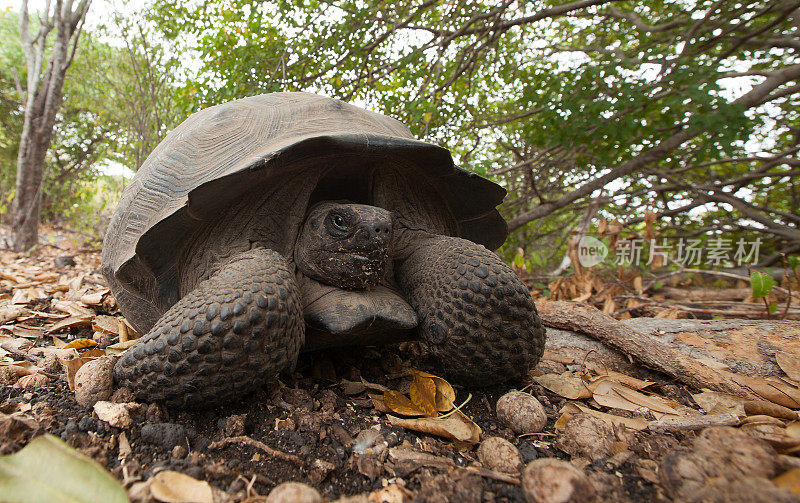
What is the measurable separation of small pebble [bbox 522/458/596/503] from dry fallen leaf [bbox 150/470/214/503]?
0.65 metres

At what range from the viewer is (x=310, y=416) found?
125cm

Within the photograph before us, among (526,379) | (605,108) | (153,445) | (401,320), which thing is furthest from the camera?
(605,108)

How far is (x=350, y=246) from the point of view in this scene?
155 cm

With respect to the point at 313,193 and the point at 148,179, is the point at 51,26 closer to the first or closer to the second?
the point at 148,179

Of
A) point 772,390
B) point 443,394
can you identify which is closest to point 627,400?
point 772,390

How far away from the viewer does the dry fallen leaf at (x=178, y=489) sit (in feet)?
2.81

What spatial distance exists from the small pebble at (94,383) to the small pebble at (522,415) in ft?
3.90

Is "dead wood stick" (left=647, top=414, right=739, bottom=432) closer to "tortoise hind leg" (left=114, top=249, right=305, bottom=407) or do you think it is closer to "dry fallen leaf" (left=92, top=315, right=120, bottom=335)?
"tortoise hind leg" (left=114, top=249, right=305, bottom=407)

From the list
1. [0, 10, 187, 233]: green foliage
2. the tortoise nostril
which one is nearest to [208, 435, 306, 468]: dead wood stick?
the tortoise nostril

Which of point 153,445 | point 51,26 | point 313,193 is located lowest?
point 153,445

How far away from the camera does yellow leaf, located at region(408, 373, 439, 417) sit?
1355 mm

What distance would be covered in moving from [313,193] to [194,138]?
21.6 inches

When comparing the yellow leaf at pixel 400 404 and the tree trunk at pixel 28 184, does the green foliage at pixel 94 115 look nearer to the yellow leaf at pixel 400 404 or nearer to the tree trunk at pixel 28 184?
the tree trunk at pixel 28 184

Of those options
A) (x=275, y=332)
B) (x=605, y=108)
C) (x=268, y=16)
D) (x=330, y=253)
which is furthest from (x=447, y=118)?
(x=275, y=332)
